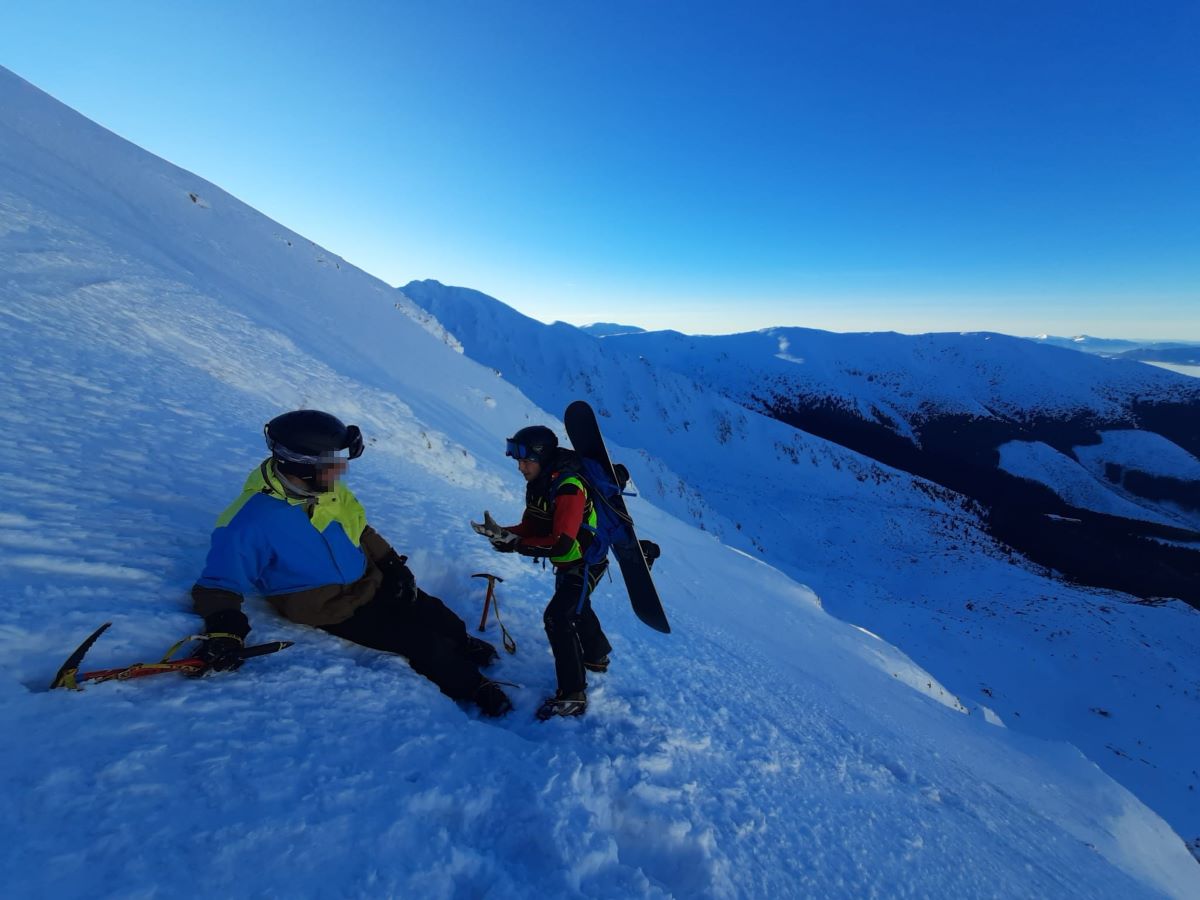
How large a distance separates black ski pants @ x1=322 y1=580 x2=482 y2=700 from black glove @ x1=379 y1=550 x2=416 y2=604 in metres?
0.06

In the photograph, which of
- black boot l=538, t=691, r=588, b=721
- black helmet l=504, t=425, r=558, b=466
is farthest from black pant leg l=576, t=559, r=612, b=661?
black helmet l=504, t=425, r=558, b=466

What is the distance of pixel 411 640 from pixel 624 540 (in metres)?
1.66

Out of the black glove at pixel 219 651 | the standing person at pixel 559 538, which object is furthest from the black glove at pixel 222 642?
the standing person at pixel 559 538

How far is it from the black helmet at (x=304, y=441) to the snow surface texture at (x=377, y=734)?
3.28ft

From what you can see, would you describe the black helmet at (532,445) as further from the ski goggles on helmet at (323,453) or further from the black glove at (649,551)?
the black glove at (649,551)

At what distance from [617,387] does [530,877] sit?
59527 millimetres

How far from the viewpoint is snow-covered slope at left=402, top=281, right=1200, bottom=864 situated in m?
17.7

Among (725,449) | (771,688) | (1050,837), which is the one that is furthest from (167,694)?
(725,449)

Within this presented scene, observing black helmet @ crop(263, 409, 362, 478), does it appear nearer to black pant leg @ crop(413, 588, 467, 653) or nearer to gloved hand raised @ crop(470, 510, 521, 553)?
gloved hand raised @ crop(470, 510, 521, 553)

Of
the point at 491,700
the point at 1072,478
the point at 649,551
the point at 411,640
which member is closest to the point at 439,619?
the point at 411,640

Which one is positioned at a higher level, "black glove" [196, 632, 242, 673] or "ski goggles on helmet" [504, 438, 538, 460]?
"ski goggles on helmet" [504, 438, 538, 460]

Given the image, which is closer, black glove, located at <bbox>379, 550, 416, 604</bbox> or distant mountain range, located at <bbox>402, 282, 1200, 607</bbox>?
black glove, located at <bbox>379, 550, 416, 604</bbox>

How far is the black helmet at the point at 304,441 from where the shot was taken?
109 inches

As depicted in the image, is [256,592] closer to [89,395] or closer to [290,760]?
[290,760]
